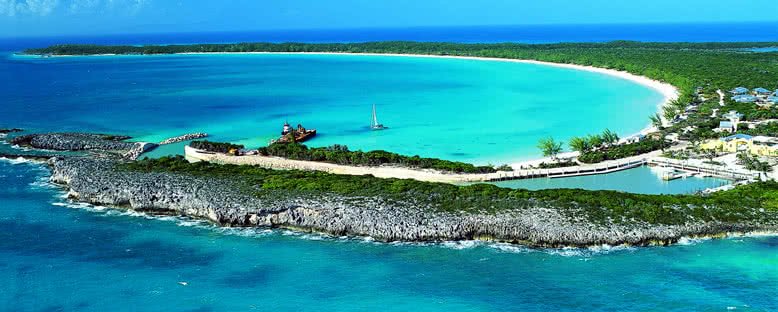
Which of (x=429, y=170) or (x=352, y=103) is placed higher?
(x=352, y=103)

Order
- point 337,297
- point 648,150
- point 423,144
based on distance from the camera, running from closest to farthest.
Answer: point 337,297 < point 648,150 < point 423,144

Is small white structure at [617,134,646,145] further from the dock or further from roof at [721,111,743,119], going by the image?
roof at [721,111,743,119]

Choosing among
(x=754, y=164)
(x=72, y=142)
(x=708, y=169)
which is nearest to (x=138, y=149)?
(x=72, y=142)

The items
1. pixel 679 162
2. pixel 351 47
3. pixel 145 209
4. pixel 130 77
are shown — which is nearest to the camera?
pixel 145 209

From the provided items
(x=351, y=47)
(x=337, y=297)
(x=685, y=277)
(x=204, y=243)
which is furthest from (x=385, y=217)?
(x=351, y=47)

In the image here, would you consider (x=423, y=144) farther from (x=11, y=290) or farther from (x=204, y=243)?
(x=11, y=290)

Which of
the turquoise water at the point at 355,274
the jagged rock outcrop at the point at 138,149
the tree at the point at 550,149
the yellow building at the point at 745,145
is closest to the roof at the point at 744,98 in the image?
the yellow building at the point at 745,145

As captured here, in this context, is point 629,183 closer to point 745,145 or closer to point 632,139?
point 745,145
